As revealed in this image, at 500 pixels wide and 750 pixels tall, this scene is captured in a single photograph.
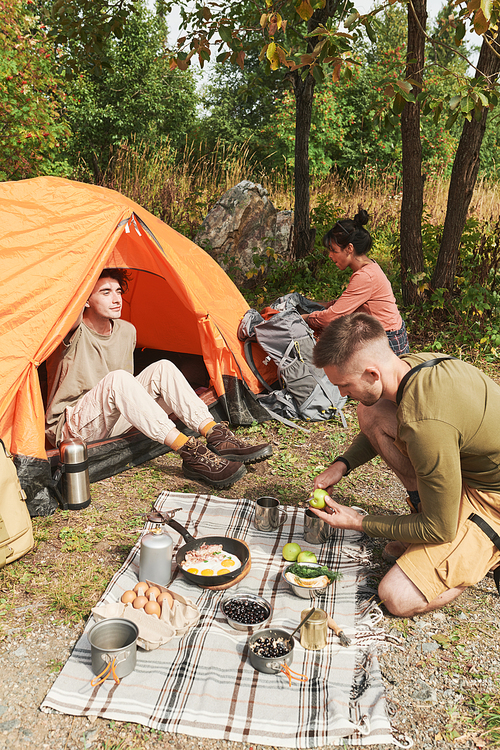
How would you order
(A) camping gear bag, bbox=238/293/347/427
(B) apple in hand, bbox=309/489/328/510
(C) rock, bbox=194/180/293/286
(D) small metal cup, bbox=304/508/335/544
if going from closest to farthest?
(B) apple in hand, bbox=309/489/328/510 → (D) small metal cup, bbox=304/508/335/544 → (A) camping gear bag, bbox=238/293/347/427 → (C) rock, bbox=194/180/293/286

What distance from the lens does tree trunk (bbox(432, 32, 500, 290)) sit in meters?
5.36

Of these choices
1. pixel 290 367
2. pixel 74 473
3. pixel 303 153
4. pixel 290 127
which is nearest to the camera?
pixel 74 473

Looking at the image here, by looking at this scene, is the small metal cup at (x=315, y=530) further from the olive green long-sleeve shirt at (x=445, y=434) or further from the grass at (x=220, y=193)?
the grass at (x=220, y=193)

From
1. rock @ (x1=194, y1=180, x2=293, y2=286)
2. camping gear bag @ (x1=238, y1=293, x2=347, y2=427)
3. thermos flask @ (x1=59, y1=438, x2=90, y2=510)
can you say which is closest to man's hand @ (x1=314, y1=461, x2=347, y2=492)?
thermos flask @ (x1=59, y1=438, x2=90, y2=510)

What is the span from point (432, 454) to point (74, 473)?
6.56ft

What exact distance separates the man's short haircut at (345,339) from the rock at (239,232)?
5517 mm

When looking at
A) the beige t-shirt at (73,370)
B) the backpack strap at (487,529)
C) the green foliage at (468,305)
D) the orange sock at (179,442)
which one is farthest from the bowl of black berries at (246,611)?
the green foliage at (468,305)

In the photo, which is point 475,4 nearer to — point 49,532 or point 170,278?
point 170,278

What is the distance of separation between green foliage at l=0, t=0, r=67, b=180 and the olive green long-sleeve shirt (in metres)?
7.71

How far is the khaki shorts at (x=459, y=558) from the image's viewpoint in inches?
90.4

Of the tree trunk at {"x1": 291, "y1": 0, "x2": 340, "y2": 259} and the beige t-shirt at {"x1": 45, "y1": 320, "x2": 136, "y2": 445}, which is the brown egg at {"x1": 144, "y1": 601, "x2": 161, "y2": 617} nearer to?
the beige t-shirt at {"x1": 45, "y1": 320, "x2": 136, "y2": 445}

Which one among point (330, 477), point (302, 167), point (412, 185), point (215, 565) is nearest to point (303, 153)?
point (302, 167)

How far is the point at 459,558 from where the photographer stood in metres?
2.29

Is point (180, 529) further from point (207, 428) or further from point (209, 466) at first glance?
point (207, 428)
